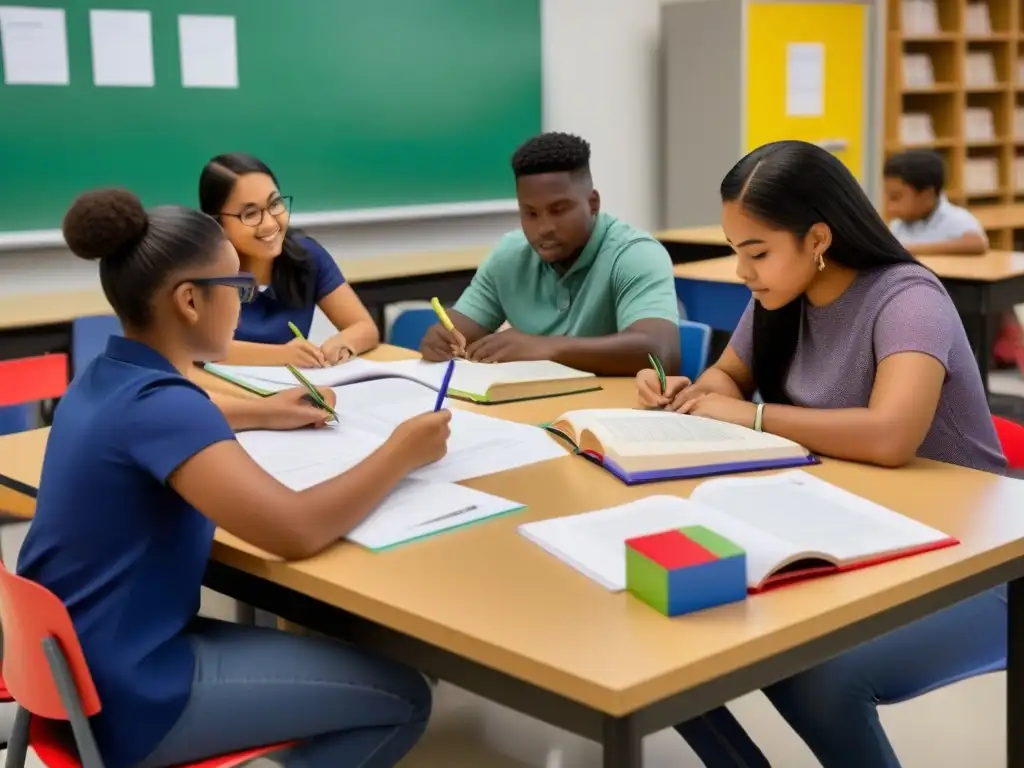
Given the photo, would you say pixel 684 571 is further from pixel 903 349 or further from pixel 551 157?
pixel 551 157

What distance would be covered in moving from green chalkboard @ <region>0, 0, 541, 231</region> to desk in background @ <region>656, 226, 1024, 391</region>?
4.79 feet

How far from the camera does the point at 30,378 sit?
243 centimetres

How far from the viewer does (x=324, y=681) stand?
4.69ft

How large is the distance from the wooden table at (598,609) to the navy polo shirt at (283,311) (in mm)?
1346

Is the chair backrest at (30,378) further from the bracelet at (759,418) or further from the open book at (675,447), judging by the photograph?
the bracelet at (759,418)

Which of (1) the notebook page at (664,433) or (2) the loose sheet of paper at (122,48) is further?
(2) the loose sheet of paper at (122,48)

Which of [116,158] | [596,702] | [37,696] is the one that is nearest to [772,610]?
[596,702]

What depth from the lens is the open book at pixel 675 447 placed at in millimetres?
1669

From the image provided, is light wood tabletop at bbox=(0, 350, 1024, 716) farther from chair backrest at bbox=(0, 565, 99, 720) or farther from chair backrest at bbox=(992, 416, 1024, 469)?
chair backrest at bbox=(992, 416, 1024, 469)

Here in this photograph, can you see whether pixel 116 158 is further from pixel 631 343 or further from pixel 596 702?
pixel 596 702

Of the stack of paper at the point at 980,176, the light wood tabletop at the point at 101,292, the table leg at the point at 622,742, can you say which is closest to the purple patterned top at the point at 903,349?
the table leg at the point at 622,742

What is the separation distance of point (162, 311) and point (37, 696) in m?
0.47

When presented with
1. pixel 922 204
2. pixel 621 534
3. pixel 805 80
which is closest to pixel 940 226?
pixel 922 204

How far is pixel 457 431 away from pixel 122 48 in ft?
10.3
